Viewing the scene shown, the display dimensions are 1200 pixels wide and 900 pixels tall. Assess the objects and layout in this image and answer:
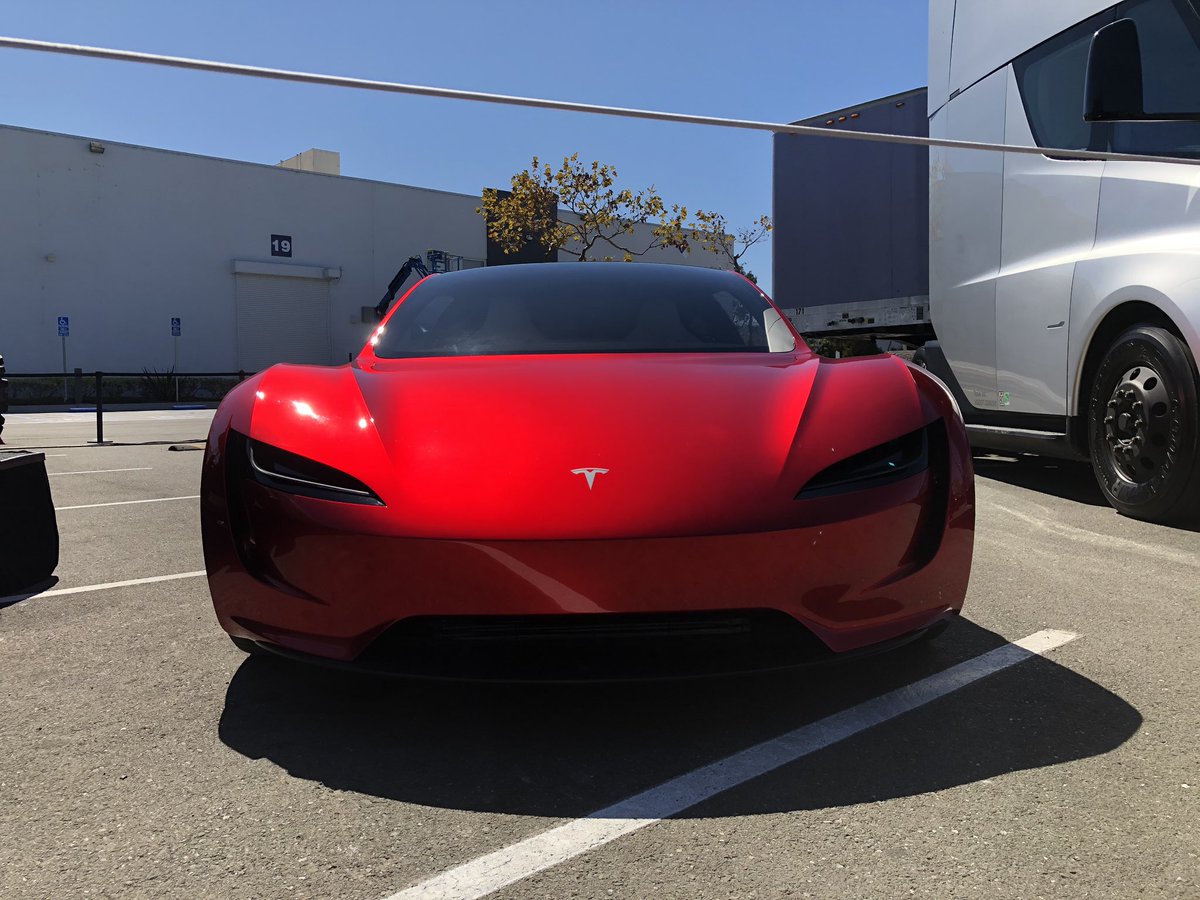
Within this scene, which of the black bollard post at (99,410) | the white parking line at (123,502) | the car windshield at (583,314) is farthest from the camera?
the black bollard post at (99,410)

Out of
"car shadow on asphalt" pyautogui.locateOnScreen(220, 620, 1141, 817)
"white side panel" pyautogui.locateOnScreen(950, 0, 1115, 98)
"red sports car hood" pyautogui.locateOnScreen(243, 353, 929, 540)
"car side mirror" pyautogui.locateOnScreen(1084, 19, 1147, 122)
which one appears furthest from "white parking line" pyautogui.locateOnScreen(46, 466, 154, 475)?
"car side mirror" pyautogui.locateOnScreen(1084, 19, 1147, 122)

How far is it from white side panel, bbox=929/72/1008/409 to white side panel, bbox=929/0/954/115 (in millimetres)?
157

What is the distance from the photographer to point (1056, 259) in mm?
5625

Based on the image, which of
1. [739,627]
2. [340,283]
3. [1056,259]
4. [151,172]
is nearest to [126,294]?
[151,172]

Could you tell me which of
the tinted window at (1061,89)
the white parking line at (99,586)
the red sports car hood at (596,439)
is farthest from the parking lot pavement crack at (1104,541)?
the white parking line at (99,586)

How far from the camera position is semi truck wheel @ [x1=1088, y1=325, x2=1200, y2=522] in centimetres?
472

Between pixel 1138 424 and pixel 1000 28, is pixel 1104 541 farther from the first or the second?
pixel 1000 28

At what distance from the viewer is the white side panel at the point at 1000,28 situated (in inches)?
223

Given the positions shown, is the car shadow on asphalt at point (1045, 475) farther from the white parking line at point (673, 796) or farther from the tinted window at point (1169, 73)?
the white parking line at point (673, 796)

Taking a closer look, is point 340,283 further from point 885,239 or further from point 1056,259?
point 1056,259

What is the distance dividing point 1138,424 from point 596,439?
3.91m

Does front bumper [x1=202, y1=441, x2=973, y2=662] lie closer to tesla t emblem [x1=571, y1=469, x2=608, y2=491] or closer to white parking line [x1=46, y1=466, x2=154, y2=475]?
tesla t emblem [x1=571, y1=469, x2=608, y2=491]

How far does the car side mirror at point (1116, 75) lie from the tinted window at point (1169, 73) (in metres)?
0.39

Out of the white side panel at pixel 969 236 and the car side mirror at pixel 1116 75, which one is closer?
the car side mirror at pixel 1116 75
